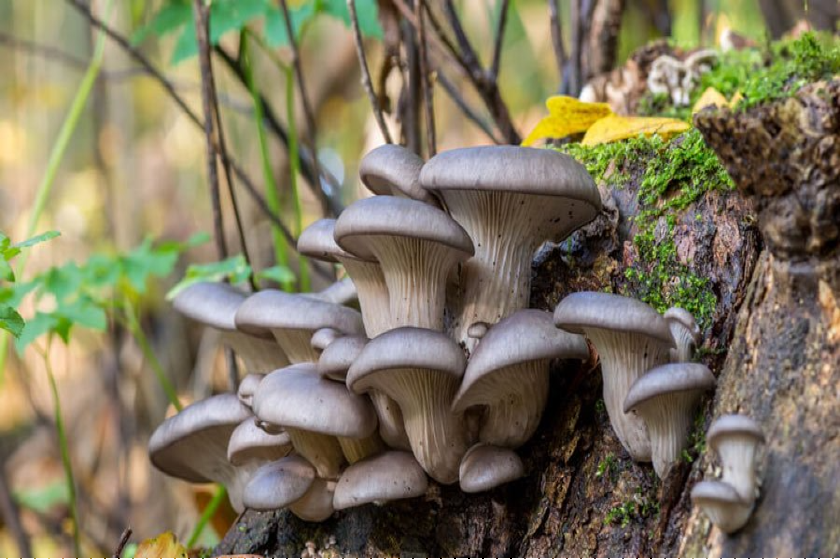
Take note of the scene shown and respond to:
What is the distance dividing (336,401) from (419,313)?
351 mm

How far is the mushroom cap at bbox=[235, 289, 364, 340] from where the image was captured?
88.2 inches

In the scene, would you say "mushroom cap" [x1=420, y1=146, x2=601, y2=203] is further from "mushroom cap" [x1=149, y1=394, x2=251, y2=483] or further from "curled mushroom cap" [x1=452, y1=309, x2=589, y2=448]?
"mushroom cap" [x1=149, y1=394, x2=251, y2=483]

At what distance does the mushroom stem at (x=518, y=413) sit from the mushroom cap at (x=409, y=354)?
223 millimetres

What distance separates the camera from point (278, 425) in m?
2.04

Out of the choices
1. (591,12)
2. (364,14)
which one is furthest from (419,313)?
(591,12)

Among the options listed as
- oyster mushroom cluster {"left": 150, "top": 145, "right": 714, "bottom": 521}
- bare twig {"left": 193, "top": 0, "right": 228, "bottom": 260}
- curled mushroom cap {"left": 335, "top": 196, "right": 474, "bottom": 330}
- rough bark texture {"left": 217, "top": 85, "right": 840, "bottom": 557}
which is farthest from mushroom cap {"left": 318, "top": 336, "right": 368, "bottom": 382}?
bare twig {"left": 193, "top": 0, "right": 228, "bottom": 260}

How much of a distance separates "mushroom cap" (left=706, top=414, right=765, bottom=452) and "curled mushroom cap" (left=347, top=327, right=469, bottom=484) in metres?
0.66

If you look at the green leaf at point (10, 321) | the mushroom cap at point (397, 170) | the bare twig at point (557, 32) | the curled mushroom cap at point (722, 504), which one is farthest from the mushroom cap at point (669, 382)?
the bare twig at point (557, 32)

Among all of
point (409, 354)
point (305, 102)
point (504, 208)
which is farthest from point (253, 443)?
point (305, 102)

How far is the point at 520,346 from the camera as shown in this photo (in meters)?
1.81

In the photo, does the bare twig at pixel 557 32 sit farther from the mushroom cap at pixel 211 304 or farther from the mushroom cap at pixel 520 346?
the mushroom cap at pixel 520 346

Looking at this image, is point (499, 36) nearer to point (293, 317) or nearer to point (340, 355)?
point (293, 317)

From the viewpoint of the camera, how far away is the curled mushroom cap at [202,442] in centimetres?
245

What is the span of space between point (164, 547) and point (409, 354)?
4.97 feet
